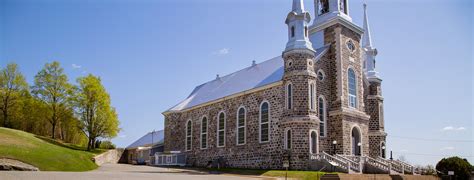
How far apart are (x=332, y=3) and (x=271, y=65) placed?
8.34 meters

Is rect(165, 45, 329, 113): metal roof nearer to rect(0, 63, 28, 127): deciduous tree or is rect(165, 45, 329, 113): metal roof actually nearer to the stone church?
the stone church

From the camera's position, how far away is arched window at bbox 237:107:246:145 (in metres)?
39.6

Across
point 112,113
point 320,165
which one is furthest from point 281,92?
point 112,113

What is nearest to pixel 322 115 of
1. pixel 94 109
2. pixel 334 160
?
pixel 334 160

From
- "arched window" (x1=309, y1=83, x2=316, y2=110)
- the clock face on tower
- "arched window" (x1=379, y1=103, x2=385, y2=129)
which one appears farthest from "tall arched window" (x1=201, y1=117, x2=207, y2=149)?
"arched window" (x1=379, y1=103, x2=385, y2=129)

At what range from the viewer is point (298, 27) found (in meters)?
36.4

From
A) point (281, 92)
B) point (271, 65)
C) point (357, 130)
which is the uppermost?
point (271, 65)

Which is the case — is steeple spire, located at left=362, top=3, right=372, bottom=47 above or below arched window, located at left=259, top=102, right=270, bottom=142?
above

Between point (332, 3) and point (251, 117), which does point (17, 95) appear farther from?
point (332, 3)

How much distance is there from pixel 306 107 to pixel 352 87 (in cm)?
778

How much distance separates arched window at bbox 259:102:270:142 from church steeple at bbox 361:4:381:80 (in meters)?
11.8

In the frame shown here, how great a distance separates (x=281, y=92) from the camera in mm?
35938

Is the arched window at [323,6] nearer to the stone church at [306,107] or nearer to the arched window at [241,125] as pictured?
the stone church at [306,107]

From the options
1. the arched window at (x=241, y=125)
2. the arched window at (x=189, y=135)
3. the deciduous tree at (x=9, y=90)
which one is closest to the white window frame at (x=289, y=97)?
the arched window at (x=241, y=125)
